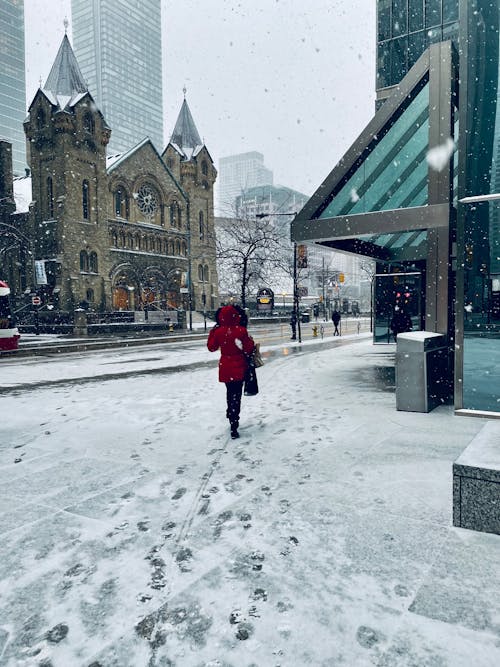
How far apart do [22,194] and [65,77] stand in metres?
14.1

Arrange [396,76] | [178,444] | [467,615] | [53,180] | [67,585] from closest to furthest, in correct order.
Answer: [467,615] → [67,585] → [178,444] → [396,76] → [53,180]

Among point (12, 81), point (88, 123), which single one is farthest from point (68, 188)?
point (12, 81)

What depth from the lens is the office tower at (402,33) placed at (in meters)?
15.8

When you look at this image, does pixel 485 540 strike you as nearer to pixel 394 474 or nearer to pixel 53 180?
pixel 394 474

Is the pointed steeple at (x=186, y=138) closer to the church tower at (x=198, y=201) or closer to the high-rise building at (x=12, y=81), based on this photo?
the church tower at (x=198, y=201)

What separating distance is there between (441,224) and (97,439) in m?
6.79

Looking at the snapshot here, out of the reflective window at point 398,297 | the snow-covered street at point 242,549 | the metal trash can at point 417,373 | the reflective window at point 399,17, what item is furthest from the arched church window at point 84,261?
the metal trash can at point 417,373

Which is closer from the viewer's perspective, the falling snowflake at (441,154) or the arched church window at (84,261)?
the falling snowflake at (441,154)

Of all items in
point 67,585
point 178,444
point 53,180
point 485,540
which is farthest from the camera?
point 53,180

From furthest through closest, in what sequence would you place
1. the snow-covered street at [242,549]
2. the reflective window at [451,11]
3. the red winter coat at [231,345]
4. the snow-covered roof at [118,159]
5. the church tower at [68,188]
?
the snow-covered roof at [118,159] → the church tower at [68,188] → the reflective window at [451,11] → the red winter coat at [231,345] → the snow-covered street at [242,549]

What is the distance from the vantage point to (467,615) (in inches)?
106

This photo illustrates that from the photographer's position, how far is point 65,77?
4925 cm

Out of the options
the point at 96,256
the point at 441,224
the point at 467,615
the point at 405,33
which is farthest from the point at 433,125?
the point at 96,256

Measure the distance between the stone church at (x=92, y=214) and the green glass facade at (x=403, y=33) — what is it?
79.3ft
